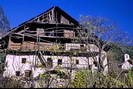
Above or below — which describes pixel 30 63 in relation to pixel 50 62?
below

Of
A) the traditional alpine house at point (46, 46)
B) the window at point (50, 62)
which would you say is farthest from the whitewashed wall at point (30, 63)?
the window at point (50, 62)

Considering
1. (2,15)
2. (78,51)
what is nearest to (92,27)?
(78,51)

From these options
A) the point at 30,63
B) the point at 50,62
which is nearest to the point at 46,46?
the point at 50,62

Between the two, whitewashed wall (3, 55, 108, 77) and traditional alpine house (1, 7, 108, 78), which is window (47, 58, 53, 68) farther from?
whitewashed wall (3, 55, 108, 77)

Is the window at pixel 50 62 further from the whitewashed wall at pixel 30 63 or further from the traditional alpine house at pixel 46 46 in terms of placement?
the whitewashed wall at pixel 30 63

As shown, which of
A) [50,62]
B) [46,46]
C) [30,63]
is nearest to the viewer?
[30,63]

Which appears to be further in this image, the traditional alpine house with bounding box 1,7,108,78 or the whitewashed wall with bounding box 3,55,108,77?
the traditional alpine house with bounding box 1,7,108,78

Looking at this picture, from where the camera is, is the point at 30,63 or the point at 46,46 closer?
the point at 30,63

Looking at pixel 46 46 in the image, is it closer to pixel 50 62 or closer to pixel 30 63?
pixel 50 62

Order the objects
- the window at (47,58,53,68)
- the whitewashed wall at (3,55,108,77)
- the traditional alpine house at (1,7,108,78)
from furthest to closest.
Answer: the window at (47,58,53,68) → the traditional alpine house at (1,7,108,78) → the whitewashed wall at (3,55,108,77)

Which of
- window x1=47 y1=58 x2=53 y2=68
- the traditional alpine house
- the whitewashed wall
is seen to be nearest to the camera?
the whitewashed wall

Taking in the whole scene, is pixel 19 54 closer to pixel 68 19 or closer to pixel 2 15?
pixel 68 19

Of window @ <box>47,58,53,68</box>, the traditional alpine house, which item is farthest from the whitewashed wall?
window @ <box>47,58,53,68</box>

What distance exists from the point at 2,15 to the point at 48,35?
13.6m
